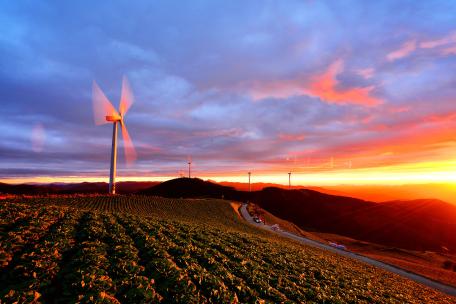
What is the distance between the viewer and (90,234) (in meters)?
20.0

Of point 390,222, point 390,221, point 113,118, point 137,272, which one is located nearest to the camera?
point 137,272

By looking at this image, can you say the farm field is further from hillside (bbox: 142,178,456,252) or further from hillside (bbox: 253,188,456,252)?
hillside (bbox: 142,178,456,252)

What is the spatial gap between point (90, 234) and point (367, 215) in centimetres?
19712

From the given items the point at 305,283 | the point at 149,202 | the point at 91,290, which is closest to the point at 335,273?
the point at 305,283

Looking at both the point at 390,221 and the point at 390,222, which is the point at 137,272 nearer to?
the point at 390,222

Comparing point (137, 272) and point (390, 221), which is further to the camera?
point (390, 221)

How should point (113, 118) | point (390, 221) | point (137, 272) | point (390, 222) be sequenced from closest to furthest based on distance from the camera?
point (137, 272) < point (113, 118) < point (390, 222) < point (390, 221)

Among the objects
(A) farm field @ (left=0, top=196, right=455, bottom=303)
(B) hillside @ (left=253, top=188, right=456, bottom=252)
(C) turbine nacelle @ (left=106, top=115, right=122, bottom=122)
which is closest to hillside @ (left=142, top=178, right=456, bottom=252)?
(B) hillside @ (left=253, top=188, right=456, bottom=252)

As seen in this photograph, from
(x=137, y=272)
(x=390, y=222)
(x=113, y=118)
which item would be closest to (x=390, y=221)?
(x=390, y=222)

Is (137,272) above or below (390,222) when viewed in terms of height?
above

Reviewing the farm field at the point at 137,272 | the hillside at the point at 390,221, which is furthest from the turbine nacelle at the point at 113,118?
the hillside at the point at 390,221

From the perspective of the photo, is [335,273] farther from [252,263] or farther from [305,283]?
[252,263]

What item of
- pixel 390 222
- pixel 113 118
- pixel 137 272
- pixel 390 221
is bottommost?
pixel 390 222

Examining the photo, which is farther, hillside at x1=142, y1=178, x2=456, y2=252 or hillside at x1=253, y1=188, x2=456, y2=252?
hillside at x1=253, y1=188, x2=456, y2=252
